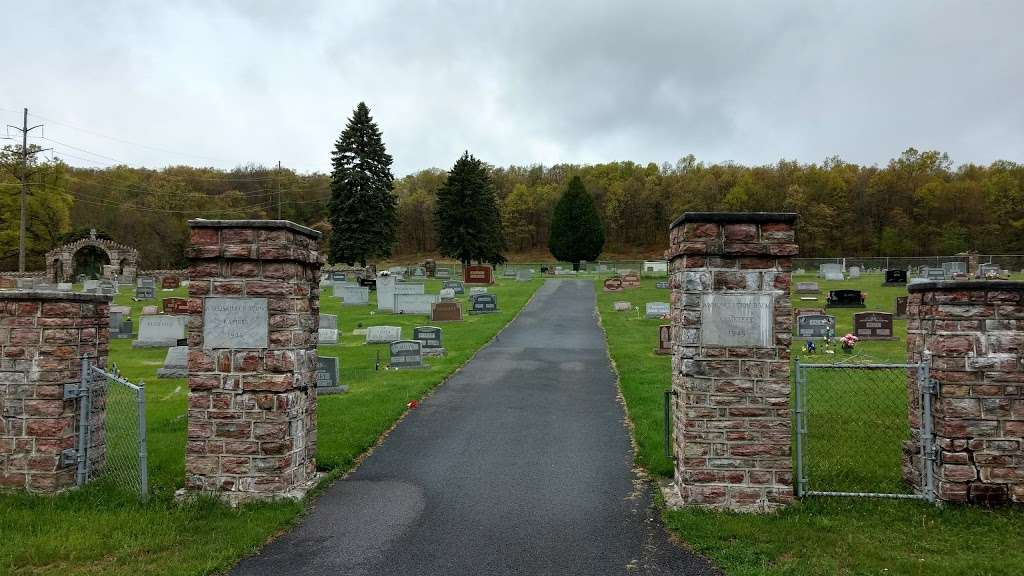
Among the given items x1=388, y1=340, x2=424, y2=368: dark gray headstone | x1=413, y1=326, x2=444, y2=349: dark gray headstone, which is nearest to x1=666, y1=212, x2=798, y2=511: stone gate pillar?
x1=388, y1=340, x2=424, y2=368: dark gray headstone

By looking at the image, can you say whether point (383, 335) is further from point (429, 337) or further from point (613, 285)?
point (613, 285)

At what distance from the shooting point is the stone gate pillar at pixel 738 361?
6.55 metres

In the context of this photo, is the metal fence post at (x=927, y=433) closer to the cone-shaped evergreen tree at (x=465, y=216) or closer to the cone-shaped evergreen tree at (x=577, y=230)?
the cone-shaped evergreen tree at (x=465, y=216)

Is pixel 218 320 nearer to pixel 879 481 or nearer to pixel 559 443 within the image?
pixel 559 443

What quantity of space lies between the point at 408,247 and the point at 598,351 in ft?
271

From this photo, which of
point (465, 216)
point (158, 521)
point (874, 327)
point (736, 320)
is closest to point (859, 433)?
point (736, 320)

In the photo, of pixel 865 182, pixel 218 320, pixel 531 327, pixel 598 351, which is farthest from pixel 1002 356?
pixel 865 182

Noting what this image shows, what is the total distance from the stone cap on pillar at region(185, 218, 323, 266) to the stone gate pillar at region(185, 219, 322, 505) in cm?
1

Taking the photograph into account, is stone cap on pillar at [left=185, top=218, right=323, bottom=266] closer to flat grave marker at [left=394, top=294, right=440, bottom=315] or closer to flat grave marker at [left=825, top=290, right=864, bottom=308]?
flat grave marker at [left=394, top=294, right=440, bottom=315]

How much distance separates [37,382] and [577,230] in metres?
66.2

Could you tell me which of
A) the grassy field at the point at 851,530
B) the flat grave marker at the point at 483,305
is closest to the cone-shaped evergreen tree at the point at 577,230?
the flat grave marker at the point at 483,305

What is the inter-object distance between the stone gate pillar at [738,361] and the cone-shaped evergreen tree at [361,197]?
1821 inches

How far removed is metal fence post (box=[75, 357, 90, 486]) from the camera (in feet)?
23.5

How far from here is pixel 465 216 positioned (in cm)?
5725
